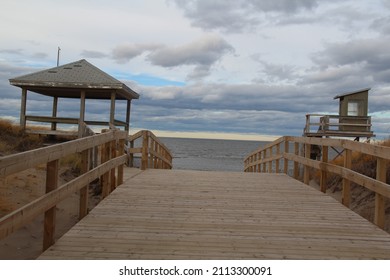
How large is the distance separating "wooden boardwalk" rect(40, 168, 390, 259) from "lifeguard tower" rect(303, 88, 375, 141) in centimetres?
1338

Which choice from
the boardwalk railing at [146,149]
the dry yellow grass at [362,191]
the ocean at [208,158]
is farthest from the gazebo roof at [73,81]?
the ocean at [208,158]

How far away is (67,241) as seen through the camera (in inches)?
166

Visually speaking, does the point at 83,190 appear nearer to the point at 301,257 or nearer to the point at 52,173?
the point at 52,173

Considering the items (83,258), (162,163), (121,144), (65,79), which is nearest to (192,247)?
(83,258)

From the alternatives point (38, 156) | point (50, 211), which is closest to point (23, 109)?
point (50, 211)

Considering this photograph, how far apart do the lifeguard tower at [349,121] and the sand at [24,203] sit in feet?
44.1

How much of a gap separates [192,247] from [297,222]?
184cm

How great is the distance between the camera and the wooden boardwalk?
402 cm

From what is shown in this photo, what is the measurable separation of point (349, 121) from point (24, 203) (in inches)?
709

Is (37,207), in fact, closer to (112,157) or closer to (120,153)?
(112,157)

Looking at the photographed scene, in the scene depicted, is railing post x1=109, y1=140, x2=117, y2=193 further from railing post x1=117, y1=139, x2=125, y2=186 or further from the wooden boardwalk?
railing post x1=117, y1=139, x2=125, y2=186

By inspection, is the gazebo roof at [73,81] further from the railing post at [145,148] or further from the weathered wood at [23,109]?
the railing post at [145,148]

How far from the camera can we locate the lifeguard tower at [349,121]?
20.3 m

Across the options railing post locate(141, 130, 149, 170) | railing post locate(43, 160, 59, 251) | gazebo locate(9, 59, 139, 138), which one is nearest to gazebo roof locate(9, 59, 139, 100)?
gazebo locate(9, 59, 139, 138)
